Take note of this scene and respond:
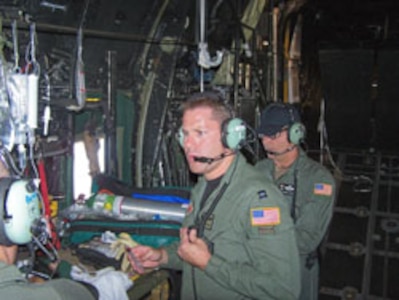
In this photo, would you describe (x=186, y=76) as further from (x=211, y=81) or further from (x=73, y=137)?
(x=73, y=137)

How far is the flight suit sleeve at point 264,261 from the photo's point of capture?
1.73m

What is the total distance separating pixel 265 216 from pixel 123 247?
3.72 ft

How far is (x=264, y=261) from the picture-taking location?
1.74 m

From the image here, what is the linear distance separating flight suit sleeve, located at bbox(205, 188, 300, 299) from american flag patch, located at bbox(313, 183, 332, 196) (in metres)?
1.16

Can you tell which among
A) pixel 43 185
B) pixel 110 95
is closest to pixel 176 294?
pixel 43 185

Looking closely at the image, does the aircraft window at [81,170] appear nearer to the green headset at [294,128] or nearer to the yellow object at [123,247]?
the yellow object at [123,247]

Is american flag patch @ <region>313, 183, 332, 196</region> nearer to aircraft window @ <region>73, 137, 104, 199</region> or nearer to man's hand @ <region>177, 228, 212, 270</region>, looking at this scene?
man's hand @ <region>177, 228, 212, 270</region>

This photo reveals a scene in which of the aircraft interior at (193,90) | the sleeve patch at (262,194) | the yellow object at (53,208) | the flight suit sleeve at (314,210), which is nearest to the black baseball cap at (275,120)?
the aircraft interior at (193,90)

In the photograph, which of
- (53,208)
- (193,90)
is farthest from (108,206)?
(193,90)

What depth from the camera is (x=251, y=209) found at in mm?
1825

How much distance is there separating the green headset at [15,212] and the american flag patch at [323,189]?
1.95m

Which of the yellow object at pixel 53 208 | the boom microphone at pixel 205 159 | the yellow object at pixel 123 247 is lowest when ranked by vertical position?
the yellow object at pixel 123 247

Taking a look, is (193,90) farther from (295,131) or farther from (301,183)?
(301,183)

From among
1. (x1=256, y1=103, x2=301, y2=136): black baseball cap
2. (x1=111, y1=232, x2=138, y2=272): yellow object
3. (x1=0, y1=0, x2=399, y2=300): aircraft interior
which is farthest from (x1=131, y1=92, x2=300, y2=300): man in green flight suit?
(x1=256, y1=103, x2=301, y2=136): black baseball cap
